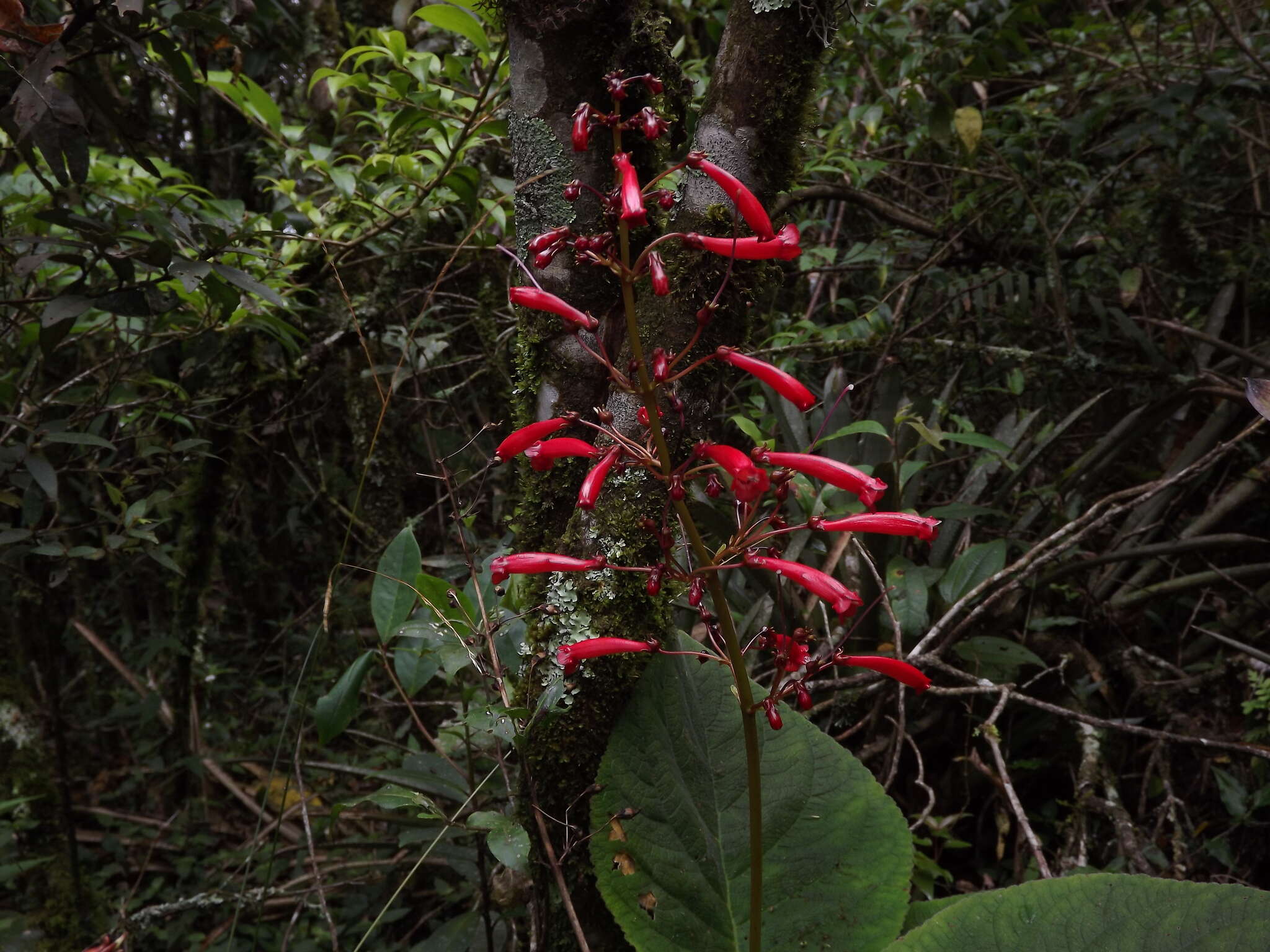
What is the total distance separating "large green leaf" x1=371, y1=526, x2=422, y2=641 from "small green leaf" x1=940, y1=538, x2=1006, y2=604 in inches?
48.6

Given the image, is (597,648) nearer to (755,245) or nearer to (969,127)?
(755,245)

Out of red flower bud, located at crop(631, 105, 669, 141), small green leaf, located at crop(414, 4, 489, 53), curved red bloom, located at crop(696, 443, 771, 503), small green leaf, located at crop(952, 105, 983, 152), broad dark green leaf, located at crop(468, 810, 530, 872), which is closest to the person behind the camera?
curved red bloom, located at crop(696, 443, 771, 503)

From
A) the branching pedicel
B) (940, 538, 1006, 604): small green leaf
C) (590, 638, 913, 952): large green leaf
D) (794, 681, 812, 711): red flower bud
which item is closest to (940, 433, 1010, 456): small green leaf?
(940, 538, 1006, 604): small green leaf

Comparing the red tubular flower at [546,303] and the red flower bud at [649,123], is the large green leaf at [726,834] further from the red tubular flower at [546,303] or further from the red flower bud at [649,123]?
the red flower bud at [649,123]

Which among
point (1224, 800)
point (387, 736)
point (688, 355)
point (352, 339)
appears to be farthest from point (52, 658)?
point (1224, 800)

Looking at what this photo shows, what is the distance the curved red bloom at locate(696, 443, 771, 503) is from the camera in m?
0.78

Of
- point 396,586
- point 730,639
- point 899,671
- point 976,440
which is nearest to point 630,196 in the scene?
point 730,639

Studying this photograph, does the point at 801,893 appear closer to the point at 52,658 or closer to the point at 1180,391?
the point at 1180,391

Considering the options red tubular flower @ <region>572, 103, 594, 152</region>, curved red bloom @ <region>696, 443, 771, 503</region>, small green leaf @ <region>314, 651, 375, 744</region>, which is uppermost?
red tubular flower @ <region>572, 103, 594, 152</region>

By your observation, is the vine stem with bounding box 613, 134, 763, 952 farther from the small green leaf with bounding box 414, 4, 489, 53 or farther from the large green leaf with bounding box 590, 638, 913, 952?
the small green leaf with bounding box 414, 4, 489, 53

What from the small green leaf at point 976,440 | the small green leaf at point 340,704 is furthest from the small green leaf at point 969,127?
the small green leaf at point 340,704

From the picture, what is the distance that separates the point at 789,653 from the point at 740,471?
21 cm

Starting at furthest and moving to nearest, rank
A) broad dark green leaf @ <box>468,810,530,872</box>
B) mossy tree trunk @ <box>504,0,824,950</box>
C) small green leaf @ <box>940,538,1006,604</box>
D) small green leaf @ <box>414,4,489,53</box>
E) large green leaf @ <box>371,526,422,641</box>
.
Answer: small green leaf @ <box>940,538,1006,604</box>, small green leaf @ <box>414,4,489,53</box>, large green leaf @ <box>371,526,422,641</box>, mossy tree trunk @ <box>504,0,824,950</box>, broad dark green leaf @ <box>468,810,530,872</box>

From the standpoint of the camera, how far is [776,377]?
85cm
